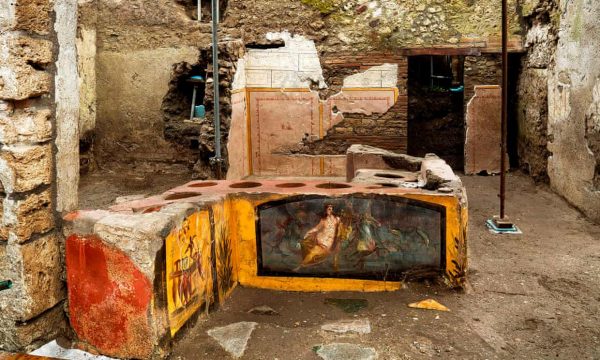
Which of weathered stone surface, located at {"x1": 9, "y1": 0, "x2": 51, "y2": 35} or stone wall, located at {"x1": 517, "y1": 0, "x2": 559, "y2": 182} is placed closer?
weathered stone surface, located at {"x1": 9, "y1": 0, "x2": 51, "y2": 35}

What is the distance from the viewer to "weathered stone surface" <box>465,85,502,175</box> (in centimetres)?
941

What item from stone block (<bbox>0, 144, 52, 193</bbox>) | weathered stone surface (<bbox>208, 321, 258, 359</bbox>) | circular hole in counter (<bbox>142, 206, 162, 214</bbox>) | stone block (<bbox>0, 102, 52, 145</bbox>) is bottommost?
weathered stone surface (<bbox>208, 321, 258, 359</bbox>)

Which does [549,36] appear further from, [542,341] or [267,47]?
[542,341]

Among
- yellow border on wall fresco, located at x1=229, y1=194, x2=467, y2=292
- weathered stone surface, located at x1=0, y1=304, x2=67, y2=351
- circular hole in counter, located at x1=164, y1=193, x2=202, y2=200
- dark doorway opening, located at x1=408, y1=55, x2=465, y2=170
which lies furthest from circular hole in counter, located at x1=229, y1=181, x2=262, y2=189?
dark doorway opening, located at x1=408, y1=55, x2=465, y2=170

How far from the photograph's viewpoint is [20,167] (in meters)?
3.34

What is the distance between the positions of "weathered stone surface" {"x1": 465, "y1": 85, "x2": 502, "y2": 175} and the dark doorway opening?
0.74 m

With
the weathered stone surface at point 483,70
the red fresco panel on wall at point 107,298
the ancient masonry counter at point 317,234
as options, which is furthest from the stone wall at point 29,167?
the weathered stone surface at point 483,70

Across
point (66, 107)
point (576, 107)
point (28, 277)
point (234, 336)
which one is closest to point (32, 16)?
point (66, 107)

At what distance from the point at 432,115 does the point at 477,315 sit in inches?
269

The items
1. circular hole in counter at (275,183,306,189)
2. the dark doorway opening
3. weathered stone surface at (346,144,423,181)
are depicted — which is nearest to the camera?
circular hole in counter at (275,183,306,189)

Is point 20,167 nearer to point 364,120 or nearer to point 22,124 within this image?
point 22,124

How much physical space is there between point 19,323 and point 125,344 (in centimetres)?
61

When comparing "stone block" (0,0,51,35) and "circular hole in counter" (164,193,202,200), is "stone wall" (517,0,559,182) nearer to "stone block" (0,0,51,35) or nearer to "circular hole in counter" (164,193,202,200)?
"circular hole in counter" (164,193,202,200)

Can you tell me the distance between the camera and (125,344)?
136 inches
